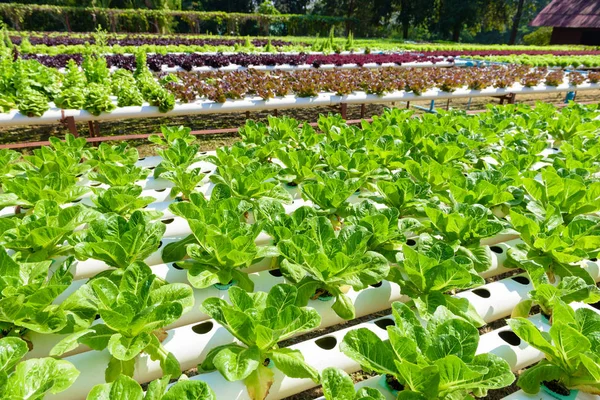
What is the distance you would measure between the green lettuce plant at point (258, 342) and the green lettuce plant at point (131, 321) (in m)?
0.15

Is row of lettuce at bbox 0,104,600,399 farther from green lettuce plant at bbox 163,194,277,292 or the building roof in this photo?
the building roof

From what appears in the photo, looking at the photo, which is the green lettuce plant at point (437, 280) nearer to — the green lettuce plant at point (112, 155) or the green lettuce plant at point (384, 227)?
the green lettuce plant at point (384, 227)

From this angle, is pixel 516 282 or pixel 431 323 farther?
pixel 516 282

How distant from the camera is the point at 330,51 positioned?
15734 millimetres

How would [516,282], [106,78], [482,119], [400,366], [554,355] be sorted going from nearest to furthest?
[400,366] < [554,355] < [516,282] < [482,119] < [106,78]

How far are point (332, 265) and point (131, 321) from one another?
916mm

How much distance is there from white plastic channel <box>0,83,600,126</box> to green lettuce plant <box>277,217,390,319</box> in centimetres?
462

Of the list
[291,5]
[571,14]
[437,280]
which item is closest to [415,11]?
[571,14]

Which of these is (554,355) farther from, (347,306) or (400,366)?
(347,306)

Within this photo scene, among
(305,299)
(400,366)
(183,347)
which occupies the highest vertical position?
(400,366)

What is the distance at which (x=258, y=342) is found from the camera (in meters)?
1.53

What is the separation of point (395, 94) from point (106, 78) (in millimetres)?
5370

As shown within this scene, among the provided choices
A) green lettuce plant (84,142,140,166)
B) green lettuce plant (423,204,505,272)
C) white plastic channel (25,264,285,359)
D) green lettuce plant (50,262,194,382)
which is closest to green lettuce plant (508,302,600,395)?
green lettuce plant (423,204,505,272)

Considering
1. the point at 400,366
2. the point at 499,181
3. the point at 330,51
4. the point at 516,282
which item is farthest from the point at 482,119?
the point at 330,51
